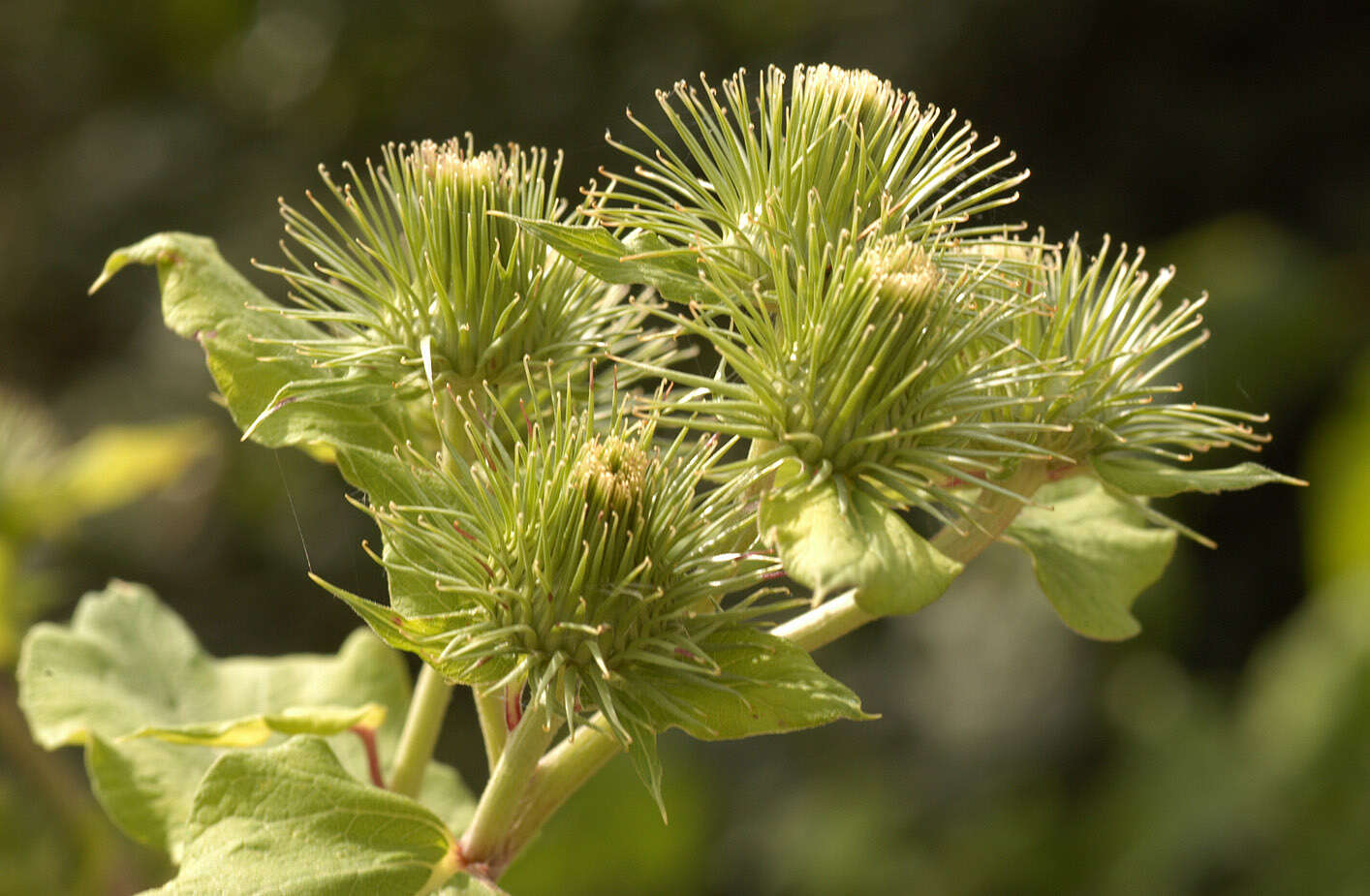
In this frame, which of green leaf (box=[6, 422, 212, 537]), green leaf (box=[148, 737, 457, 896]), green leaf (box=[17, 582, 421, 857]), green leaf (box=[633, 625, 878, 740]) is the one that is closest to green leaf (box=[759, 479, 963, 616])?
green leaf (box=[633, 625, 878, 740])

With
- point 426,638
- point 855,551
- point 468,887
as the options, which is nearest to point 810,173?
point 855,551

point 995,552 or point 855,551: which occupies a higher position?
point 855,551

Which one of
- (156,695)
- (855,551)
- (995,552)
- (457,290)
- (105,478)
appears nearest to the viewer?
(855,551)

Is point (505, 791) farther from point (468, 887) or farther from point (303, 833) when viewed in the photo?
point (303, 833)

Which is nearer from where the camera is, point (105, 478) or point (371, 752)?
point (371, 752)

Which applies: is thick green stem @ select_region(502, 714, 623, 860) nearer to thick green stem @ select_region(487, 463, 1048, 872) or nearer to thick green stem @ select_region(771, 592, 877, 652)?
thick green stem @ select_region(487, 463, 1048, 872)

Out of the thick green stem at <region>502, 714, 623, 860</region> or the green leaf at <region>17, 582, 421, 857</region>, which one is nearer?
the thick green stem at <region>502, 714, 623, 860</region>

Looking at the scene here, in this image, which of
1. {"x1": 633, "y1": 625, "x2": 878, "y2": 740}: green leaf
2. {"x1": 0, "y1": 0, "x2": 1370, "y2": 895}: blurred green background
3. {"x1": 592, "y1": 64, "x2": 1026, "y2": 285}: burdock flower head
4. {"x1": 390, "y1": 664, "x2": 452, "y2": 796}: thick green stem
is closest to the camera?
{"x1": 633, "y1": 625, "x2": 878, "y2": 740}: green leaf
